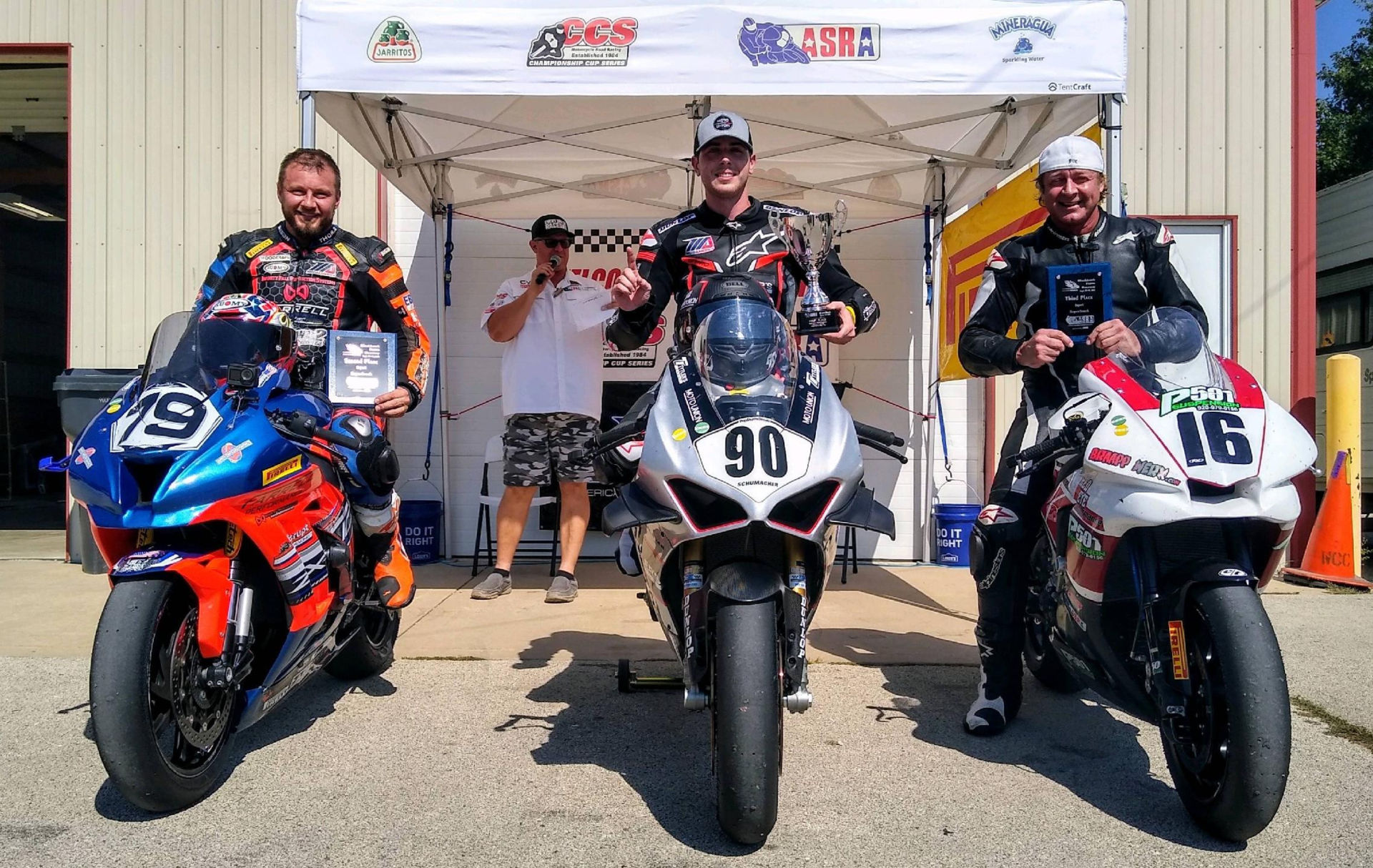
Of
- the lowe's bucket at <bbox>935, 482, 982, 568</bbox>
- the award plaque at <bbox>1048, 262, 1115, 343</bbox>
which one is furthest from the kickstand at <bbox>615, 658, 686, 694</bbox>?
the lowe's bucket at <bbox>935, 482, 982, 568</bbox>

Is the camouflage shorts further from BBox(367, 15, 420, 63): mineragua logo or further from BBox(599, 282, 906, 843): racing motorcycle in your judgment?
BBox(599, 282, 906, 843): racing motorcycle

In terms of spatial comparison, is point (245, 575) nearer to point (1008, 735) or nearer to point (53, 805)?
point (53, 805)

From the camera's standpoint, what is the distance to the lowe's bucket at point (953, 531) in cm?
645

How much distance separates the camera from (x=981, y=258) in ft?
18.2

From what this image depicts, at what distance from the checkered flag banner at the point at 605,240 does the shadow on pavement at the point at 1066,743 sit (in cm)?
387

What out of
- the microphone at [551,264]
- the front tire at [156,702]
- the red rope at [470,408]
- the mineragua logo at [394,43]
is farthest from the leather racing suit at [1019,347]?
the red rope at [470,408]

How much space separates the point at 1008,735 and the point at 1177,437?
1267 millimetres

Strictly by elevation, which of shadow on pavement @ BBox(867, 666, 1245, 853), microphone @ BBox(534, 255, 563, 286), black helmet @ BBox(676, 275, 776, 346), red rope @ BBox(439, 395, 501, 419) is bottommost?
shadow on pavement @ BBox(867, 666, 1245, 853)

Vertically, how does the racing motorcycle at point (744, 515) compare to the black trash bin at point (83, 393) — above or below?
below

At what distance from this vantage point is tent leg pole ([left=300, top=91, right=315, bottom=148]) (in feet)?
14.8

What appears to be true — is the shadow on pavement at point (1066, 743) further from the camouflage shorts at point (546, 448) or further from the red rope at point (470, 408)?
the red rope at point (470, 408)

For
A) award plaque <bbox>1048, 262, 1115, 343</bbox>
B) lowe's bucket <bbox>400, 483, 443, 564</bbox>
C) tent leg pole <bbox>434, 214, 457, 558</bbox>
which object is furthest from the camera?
tent leg pole <bbox>434, 214, 457, 558</bbox>

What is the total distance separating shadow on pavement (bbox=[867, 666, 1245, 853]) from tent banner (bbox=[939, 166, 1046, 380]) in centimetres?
174

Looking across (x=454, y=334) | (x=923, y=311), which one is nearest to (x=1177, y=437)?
(x=923, y=311)
